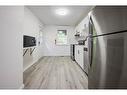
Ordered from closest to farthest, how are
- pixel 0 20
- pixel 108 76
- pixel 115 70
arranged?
pixel 115 70 < pixel 108 76 < pixel 0 20

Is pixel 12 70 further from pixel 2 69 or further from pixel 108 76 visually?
pixel 108 76

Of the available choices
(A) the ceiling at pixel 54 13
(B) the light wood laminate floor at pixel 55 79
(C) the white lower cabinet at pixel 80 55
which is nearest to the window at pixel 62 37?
(A) the ceiling at pixel 54 13

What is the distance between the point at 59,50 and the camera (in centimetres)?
857

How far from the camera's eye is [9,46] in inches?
75.2

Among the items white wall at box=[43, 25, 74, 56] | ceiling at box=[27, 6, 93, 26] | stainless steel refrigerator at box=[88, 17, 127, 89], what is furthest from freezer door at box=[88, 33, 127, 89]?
white wall at box=[43, 25, 74, 56]

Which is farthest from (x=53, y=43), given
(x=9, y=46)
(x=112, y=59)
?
(x=112, y=59)

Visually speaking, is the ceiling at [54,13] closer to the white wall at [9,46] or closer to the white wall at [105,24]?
the white wall at [9,46]

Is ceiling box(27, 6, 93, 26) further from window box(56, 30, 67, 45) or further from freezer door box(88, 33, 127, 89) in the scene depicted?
freezer door box(88, 33, 127, 89)

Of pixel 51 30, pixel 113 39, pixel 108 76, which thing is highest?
pixel 51 30

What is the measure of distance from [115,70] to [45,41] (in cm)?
773

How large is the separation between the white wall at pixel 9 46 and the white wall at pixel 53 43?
20.5 feet

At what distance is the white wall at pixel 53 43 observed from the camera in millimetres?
8445

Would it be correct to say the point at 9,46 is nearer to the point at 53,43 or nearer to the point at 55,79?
the point at 55,79
